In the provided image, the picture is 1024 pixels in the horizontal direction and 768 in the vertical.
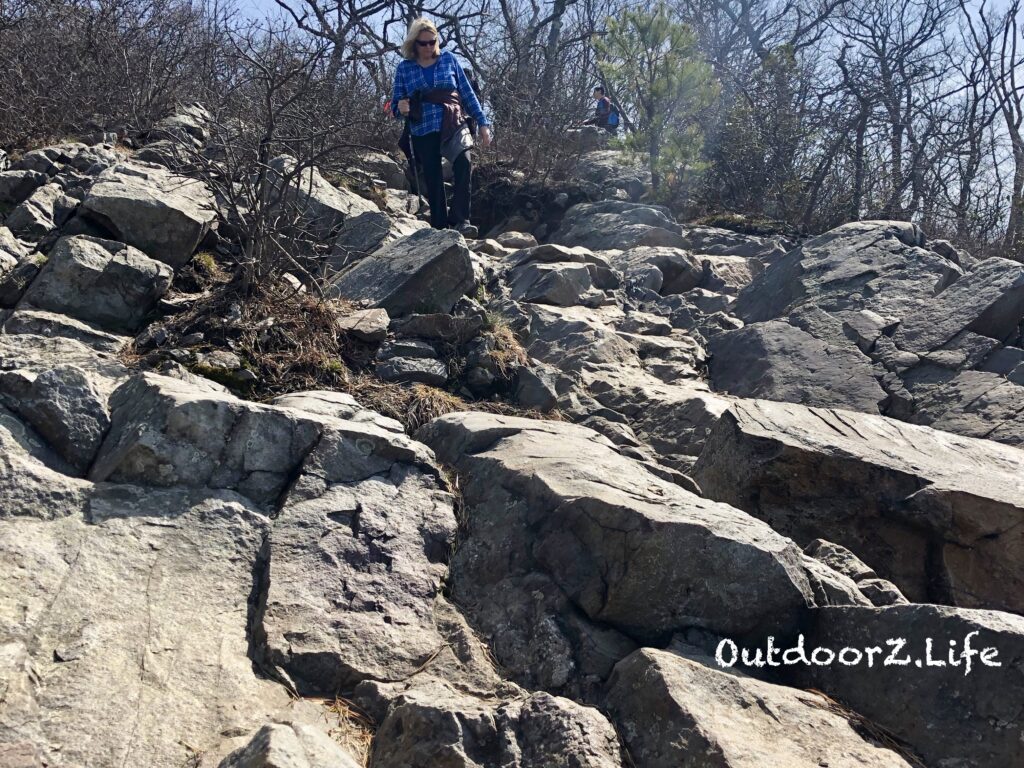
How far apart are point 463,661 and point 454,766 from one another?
0.57 m

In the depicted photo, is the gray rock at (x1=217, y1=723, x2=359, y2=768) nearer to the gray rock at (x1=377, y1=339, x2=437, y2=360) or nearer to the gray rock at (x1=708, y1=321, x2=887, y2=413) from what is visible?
the gray rock at (x1=377, y1=339, x2=437, y2=360)

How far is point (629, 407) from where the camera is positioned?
5.34 m

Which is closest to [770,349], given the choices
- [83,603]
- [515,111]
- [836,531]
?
[836,531]

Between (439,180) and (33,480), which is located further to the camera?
(439,180)

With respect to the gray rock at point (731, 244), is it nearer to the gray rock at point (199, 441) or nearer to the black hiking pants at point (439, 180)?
the black hiking pants at point (439, 180)

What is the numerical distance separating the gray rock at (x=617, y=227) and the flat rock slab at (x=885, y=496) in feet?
15.8

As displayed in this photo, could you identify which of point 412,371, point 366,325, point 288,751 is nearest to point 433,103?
point 366,325

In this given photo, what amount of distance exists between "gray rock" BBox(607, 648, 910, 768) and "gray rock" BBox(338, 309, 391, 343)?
2.73 metres

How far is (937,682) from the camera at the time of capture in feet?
8.71

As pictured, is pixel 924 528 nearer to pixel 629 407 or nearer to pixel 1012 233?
pixel 629 407

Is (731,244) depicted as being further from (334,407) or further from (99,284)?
(99,284)

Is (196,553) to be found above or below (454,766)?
above

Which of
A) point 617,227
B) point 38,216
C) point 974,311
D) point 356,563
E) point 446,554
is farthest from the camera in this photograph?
point 617,227

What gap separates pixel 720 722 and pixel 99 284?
12.2 ft
